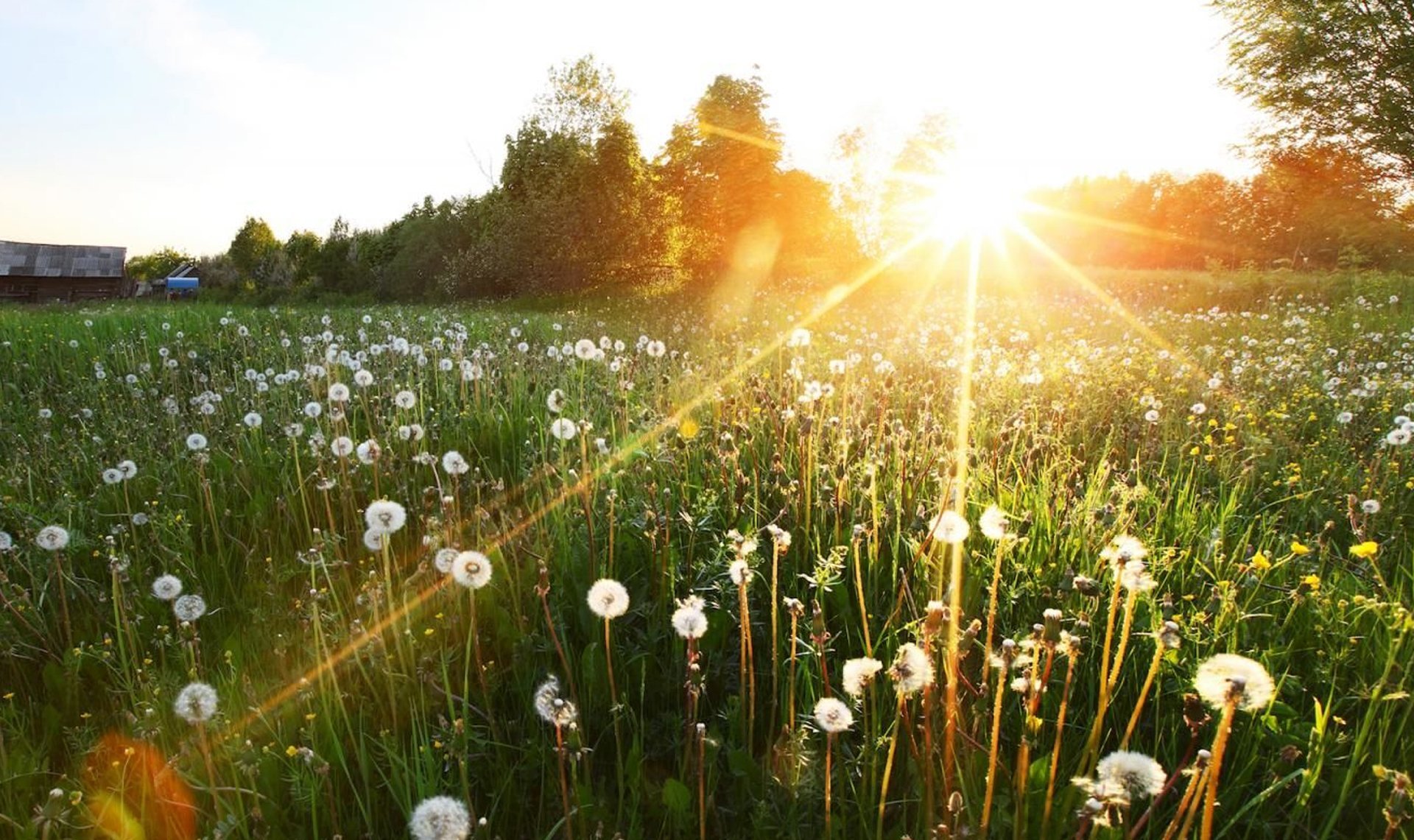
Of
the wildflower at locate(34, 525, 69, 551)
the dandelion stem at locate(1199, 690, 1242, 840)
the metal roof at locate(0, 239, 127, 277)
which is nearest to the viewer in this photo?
the dandelion stem at locate(1199, 690, 1242, 840)

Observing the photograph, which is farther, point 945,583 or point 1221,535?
point 1221,535

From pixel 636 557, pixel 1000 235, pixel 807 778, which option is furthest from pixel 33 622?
pixel 1000 235

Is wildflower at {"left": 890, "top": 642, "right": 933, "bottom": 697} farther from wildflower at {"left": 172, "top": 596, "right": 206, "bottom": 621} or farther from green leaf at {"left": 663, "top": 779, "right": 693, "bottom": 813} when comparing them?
wildflower at {"left": 172, "top": 596, "right": 206, "bottom": 621}

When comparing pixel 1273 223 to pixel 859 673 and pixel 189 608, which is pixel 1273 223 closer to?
pixel 859 673

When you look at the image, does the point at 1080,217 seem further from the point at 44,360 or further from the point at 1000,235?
the point at 44,360

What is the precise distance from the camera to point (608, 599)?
1471 millimetres

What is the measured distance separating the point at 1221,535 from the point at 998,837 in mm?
1836

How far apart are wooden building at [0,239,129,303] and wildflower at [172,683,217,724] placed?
57571 mm

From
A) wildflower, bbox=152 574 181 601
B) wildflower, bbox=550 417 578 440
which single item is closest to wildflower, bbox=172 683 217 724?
wildflower, bbox=152 574 181 601

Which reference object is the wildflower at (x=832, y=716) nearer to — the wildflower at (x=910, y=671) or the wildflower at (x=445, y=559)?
the wildflower at (x=910, y=671)

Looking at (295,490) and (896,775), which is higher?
(295,490)

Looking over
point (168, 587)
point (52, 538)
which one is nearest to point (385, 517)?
point (168, 587)

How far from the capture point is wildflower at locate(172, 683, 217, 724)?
1.33m

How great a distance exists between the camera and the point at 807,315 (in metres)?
12.4
